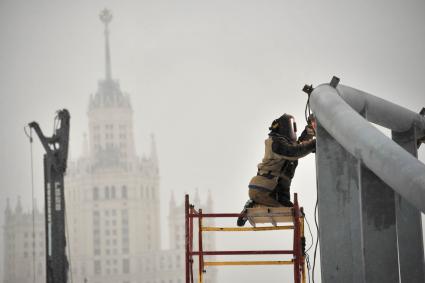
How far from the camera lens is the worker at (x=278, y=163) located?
13.1m

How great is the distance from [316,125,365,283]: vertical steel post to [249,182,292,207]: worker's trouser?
307 cm

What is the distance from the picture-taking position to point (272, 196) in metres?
14.1

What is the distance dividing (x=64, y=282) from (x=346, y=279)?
87.3ft

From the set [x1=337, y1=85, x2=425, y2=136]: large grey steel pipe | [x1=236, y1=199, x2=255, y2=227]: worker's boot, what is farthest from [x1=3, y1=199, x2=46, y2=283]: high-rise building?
[x1=337, y1=85, x2=425, y2=136]: large grey steel pipe

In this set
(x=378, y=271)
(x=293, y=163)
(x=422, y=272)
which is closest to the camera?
(x=378, y=271)

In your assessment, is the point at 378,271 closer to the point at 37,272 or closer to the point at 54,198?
the point at 54,198

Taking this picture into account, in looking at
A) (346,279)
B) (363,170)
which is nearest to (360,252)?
(346,279)

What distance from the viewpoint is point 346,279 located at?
419 inches

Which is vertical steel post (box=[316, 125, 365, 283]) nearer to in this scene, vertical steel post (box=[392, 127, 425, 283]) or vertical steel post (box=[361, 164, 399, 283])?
vertical steel post (box=[361, 164, 399, 283])

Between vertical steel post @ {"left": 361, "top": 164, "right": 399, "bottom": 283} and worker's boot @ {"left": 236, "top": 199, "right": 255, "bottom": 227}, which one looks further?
worker's boot @ {"left": 236, "top": 199, "right": 255, "bottom": 227}

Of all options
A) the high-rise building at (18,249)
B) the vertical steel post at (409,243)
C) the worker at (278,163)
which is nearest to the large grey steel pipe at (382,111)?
the vertical steel post at (409,243)

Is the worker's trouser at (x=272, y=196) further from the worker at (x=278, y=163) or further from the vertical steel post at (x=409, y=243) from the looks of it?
the vertical steel post at (x=409, y=243)

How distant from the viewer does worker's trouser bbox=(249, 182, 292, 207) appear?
14.0m

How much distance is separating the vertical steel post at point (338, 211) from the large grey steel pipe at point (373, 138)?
53 centimetres
